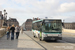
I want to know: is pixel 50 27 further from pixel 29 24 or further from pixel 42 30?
pixel 29 24

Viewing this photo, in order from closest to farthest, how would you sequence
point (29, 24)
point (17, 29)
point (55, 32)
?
point (55, 32), point (17, 29), point (29, 24)

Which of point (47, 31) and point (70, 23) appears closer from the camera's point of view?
point (47, 31)

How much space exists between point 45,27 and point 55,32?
1198 millimetres

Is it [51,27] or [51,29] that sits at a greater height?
[51,27]

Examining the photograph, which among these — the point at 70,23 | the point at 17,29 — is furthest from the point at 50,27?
the point at 70,23

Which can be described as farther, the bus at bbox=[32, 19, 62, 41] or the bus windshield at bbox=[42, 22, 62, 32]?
the bus windshield at bbox=[42, 22, 62, 32]

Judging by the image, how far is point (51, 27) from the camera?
556 inches

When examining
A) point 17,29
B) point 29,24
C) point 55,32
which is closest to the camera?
point 55,32

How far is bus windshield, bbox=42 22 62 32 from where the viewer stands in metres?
14.1

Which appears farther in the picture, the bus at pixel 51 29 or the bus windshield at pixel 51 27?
the bus windshield at pixel 51 27

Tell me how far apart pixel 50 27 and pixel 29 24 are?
142 m

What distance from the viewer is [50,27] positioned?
1413 centimetres

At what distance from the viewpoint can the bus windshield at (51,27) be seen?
14.1 meters

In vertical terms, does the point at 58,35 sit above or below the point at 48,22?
below
